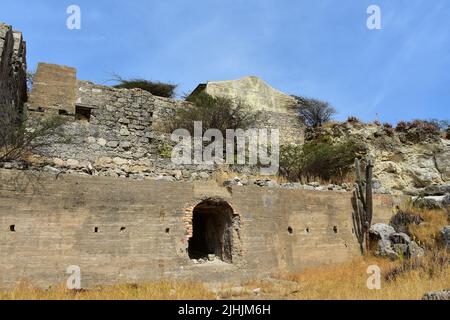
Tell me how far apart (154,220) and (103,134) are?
5.25 metres

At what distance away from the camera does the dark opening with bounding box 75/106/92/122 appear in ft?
44.0

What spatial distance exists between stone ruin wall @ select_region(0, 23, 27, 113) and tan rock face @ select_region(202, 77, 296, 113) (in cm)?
909

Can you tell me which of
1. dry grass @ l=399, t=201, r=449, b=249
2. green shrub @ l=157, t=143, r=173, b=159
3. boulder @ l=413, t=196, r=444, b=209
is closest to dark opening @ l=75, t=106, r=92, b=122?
green shrub @ l=157, t=143, r=173, b=159

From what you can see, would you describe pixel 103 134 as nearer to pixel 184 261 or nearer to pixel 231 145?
pixel 231 145

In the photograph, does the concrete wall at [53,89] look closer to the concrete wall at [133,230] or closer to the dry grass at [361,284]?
the concrete wall at [133,230]

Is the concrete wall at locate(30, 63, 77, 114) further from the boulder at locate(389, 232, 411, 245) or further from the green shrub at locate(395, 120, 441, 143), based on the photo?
the green shrub at locate(395, 120, 441, 143)

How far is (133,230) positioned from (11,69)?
6.59 m

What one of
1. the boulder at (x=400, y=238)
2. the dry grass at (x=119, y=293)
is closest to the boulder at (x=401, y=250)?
the boulder at (x=400, y=238)

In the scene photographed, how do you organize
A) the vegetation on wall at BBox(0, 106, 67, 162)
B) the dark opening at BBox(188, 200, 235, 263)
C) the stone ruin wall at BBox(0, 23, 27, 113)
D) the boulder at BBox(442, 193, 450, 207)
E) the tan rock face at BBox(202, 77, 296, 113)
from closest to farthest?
1. the vegetation on wall at BBox(0, 106, 67, 162)
2. the stone ruin wall at BBox(0, 23, 27, 113)
3. the dark opening at BBox(188, 200, 235, 263)
4. the boulder at BBox(442, 193, 450, 207)
5. the tan rock face at BBox(202, 77, 296, 113)

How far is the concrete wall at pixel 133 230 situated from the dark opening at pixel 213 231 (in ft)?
0.94

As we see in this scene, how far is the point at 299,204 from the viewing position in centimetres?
1116

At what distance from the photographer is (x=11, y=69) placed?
11211 mm

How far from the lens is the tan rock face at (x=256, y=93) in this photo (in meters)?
19.7
